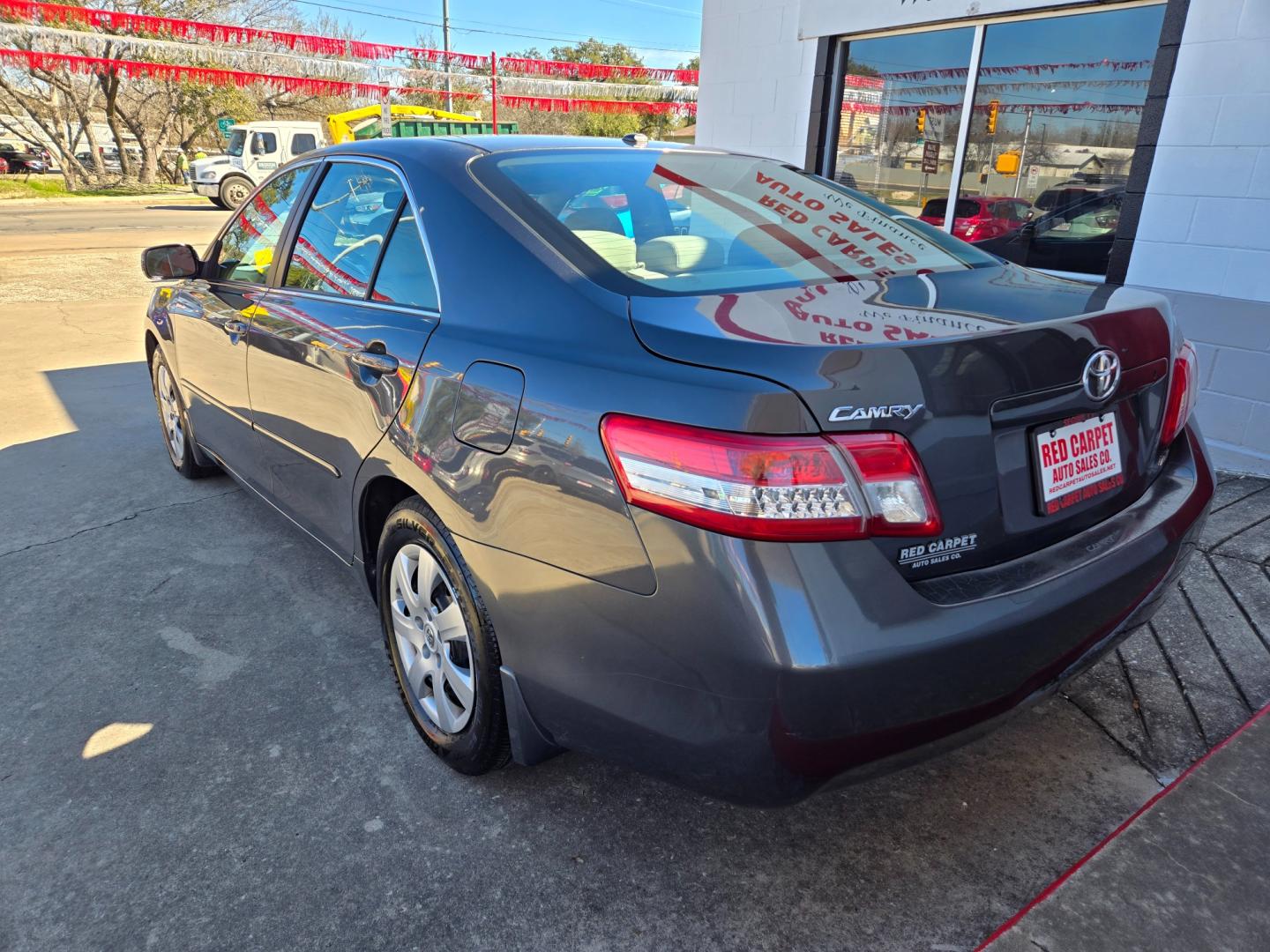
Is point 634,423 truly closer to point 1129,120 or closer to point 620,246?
point 620,246

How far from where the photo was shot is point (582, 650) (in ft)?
Result: 5.92

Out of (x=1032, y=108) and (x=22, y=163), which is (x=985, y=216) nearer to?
(x=1032, y=108)

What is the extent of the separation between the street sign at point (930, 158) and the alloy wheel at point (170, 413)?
17.0 ft

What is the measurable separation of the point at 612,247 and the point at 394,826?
1554mm

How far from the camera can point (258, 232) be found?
3.51 meters

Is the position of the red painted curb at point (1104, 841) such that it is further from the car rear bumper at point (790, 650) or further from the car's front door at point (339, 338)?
the car's front door at point (339, 338)

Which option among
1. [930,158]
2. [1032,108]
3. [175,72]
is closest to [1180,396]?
[1032,108]

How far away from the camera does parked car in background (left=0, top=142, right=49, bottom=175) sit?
39.4 metres

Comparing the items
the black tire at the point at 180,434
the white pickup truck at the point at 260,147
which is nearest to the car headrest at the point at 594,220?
the black tire at the point at 180,434

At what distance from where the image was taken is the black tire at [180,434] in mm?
4375

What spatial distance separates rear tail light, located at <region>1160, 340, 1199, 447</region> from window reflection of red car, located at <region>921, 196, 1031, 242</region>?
3.83m

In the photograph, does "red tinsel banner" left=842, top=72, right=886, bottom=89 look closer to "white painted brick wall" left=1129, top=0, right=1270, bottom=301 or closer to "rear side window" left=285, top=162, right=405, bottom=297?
Result: "white painted brick wall" left=1129, top=0, right=1270, bottom=301

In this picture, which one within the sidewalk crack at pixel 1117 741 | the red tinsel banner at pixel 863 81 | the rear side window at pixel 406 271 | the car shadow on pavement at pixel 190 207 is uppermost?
the red tinsel banner at pixel 863 81

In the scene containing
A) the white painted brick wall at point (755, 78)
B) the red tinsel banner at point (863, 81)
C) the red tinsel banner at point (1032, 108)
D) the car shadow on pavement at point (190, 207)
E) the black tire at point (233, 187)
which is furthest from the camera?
the car shadow on pavement at point (190, 207)
